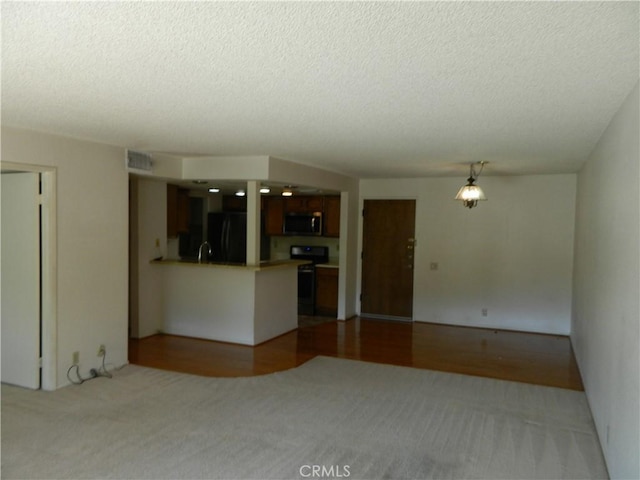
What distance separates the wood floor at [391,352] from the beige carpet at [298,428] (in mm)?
367

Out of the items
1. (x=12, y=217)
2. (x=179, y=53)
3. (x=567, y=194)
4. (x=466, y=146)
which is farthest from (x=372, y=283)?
(x=179, y=53)

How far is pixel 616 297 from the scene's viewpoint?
2723mm

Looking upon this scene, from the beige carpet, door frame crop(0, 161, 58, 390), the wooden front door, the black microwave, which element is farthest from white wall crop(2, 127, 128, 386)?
the wooden front door

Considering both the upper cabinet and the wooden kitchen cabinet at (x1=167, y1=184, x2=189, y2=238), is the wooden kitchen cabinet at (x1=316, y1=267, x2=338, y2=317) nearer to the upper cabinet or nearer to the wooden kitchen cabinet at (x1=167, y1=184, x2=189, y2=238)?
the upper cabinet

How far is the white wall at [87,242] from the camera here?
13.1 feet

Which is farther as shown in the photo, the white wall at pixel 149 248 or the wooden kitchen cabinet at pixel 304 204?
the wooden kitchen cabinet at pixel 304 204

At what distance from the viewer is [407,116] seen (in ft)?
9.96

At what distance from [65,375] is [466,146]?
4197 millimetres

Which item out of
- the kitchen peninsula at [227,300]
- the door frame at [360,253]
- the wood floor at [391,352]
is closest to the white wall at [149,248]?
the kitchen peninsula at [227,300]

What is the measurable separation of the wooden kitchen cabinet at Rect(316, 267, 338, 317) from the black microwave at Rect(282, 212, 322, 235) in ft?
2.31

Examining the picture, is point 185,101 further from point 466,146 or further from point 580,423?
point 580,423

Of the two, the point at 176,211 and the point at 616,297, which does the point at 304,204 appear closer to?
the point at 176,211

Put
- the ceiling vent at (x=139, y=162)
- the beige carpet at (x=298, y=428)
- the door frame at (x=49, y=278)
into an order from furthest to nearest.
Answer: the ceiling vent at (x=139, y=162)
the door frame at (x=49, y=278)
the beige carpet at (x=298, y=428)

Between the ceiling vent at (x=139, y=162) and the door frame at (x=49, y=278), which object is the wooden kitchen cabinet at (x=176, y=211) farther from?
the door frame at (x=49, y=278)
